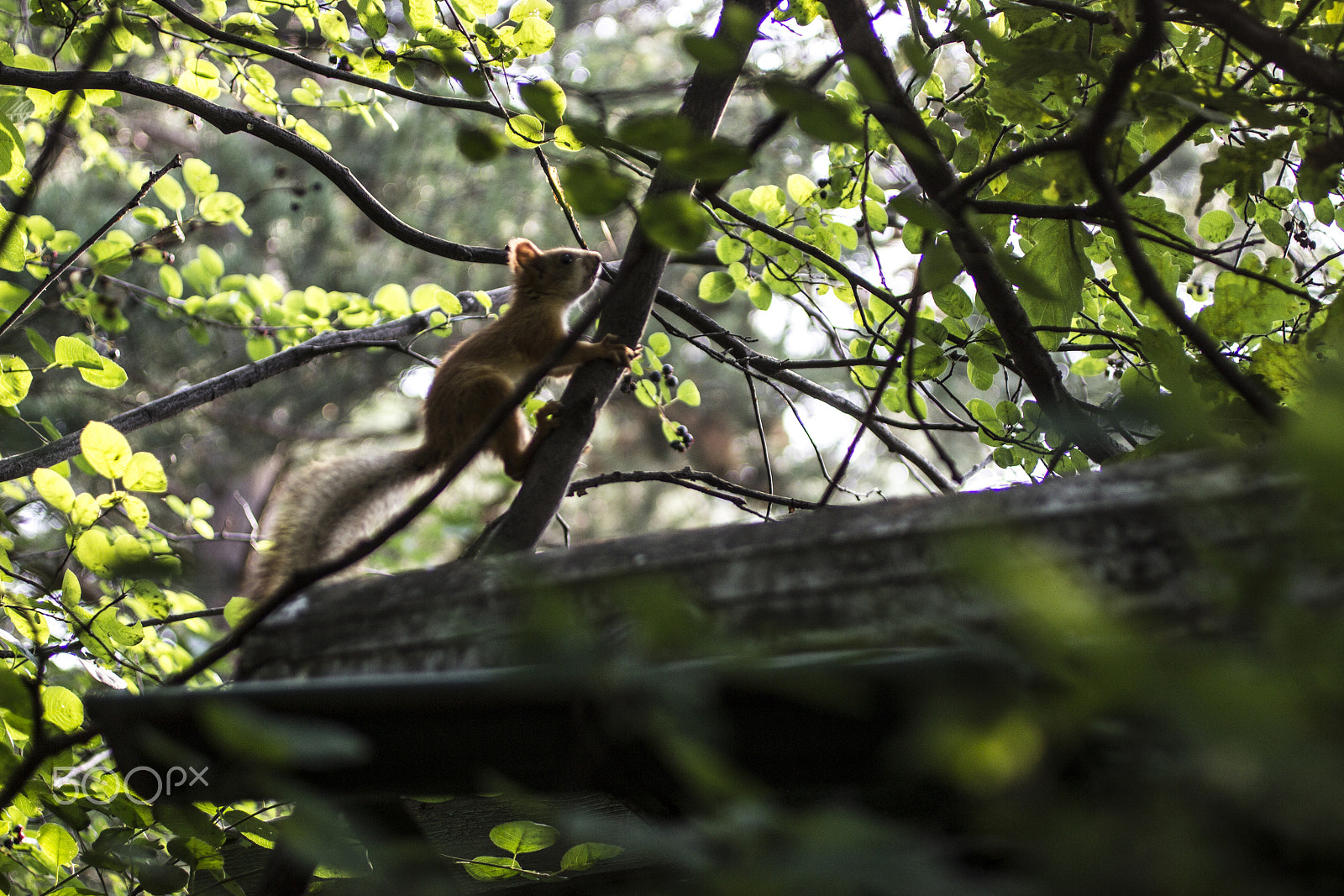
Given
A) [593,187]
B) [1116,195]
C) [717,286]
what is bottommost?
[593,187]

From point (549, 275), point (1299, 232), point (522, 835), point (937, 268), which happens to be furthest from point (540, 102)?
point (549, 275)

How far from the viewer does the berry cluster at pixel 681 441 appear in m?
2.17

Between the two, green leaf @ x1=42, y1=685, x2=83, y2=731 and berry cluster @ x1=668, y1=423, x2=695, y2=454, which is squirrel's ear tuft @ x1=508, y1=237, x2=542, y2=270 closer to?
berry cluster @ x1=668, y1=423, x2=695, y2=454

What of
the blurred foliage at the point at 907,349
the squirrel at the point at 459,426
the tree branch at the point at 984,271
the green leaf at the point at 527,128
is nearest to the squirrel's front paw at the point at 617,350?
the squirrel at the point at 459,426

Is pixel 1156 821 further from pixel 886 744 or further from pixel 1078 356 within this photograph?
pixel 1078 356

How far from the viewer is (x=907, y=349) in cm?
122

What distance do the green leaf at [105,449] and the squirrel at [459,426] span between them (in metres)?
0.41

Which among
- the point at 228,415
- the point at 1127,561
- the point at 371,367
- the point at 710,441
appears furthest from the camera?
the point at 710,441

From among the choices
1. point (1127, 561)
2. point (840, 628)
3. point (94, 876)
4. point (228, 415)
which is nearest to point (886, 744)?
point (840, 628)

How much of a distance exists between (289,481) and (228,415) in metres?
5.97

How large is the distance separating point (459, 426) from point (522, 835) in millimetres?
1702

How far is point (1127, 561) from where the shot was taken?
0.58 metres

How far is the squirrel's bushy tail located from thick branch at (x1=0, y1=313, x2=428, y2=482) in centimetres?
33

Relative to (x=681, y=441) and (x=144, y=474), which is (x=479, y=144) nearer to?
(x=144, y=474)
